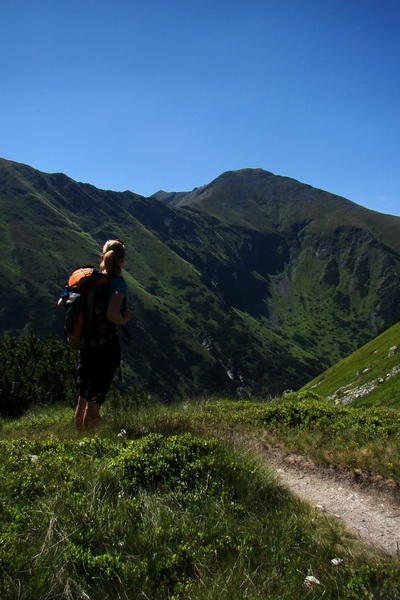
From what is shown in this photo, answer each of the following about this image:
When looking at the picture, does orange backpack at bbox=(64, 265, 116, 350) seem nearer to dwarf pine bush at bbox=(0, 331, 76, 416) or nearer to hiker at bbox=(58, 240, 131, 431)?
hiker at bbox=(58, 240, 131, 431)

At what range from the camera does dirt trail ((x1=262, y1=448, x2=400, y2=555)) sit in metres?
4.65

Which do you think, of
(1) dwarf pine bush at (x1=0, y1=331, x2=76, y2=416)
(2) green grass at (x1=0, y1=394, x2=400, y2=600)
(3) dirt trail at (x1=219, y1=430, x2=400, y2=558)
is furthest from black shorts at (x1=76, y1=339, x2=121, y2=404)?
(1) dwarf pine bush at (x1=0, y1=331, x2=76, y2=416)

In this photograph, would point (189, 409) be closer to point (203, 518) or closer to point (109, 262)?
point (109, 262)

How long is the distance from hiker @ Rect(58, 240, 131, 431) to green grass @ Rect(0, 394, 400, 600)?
4.30ft

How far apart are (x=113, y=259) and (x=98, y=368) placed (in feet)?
5.95

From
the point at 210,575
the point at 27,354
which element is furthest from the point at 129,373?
the point at 210,575

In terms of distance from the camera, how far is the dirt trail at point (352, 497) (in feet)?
15.3

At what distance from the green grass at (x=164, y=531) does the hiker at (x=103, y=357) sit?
131 centimetres

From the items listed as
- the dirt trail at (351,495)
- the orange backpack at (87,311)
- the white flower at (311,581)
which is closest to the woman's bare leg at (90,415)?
the orange backpack at (87,311)

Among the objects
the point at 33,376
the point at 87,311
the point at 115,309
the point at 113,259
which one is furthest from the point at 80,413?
the point at 33,376

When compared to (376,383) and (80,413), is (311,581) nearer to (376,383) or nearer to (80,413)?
(80,413)

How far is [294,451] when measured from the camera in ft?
24.2

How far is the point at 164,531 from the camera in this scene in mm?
3643

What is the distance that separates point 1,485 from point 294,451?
16.0ft
